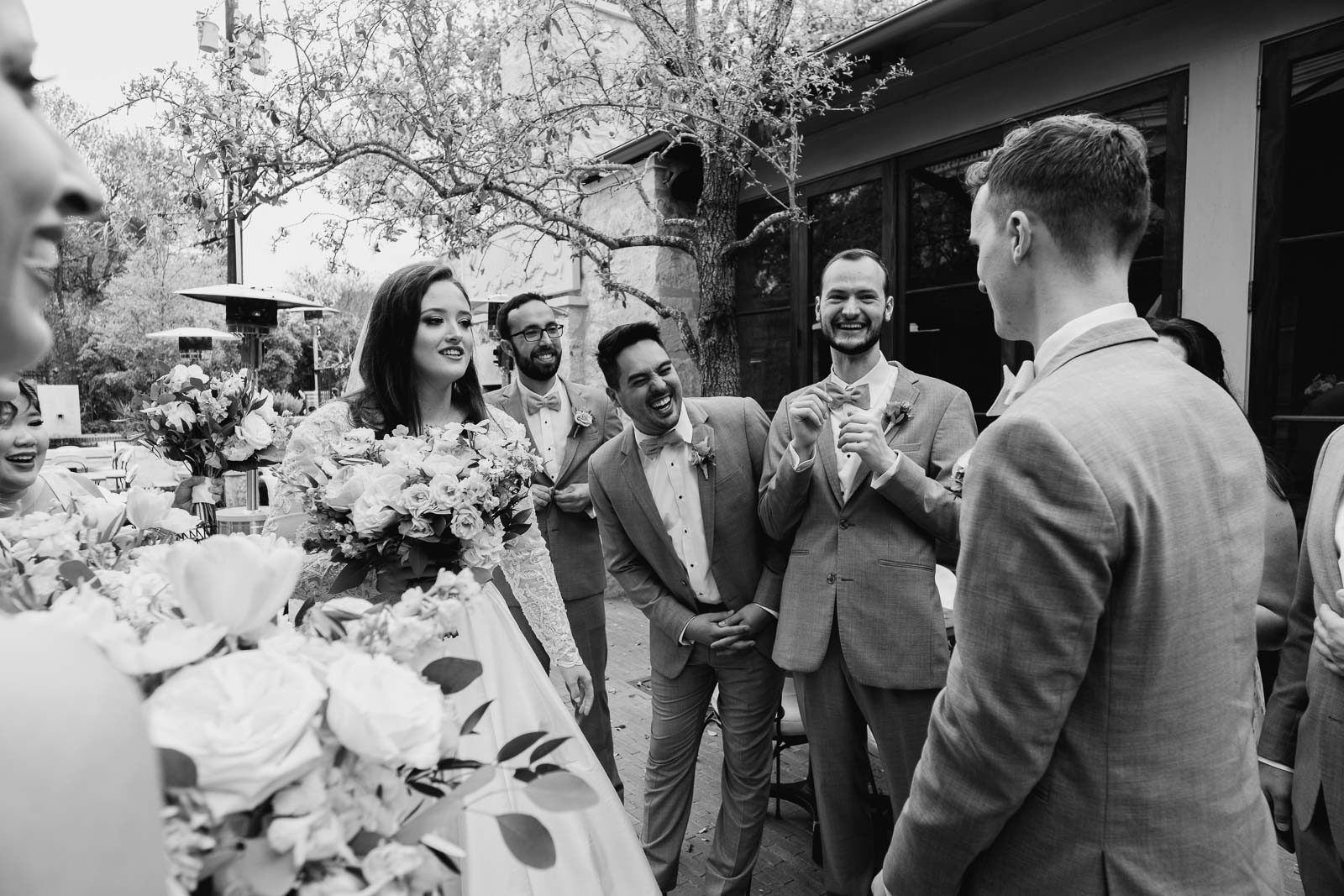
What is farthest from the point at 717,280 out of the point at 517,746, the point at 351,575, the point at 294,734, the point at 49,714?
the point at 49,714

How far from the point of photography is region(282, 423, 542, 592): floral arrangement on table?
231cm

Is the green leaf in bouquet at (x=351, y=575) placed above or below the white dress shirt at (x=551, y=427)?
below

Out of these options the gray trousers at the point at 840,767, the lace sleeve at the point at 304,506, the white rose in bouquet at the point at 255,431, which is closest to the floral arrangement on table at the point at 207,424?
the white rose in bouquet at the point at 255,431

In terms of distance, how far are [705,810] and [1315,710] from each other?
2802 millimetres

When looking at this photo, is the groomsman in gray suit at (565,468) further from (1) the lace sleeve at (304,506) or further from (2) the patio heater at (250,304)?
(2) the patio heater at (250,304)

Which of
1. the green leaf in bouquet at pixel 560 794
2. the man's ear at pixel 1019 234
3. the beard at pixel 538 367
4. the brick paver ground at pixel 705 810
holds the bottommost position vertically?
the brick paver ground at pixel 705 810

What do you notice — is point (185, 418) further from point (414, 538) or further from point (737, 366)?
point (737, 366)

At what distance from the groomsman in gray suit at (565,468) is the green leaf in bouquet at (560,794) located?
301 cm

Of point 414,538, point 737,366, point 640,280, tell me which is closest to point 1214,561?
point 414,538

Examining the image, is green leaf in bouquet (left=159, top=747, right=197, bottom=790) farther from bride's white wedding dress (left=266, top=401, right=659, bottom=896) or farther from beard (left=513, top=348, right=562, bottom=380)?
beard (left=513, top=348, right=562, bottom=380)

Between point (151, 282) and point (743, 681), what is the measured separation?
3306 centimetres

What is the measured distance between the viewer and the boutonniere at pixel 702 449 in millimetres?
3301

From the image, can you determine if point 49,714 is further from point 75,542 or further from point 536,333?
point 536,333

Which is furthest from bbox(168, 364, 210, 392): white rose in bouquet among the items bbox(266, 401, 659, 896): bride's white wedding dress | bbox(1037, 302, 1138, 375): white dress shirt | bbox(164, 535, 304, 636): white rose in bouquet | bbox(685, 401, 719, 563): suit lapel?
bbox(1037, 302, 1138, 375): white dress shirt
